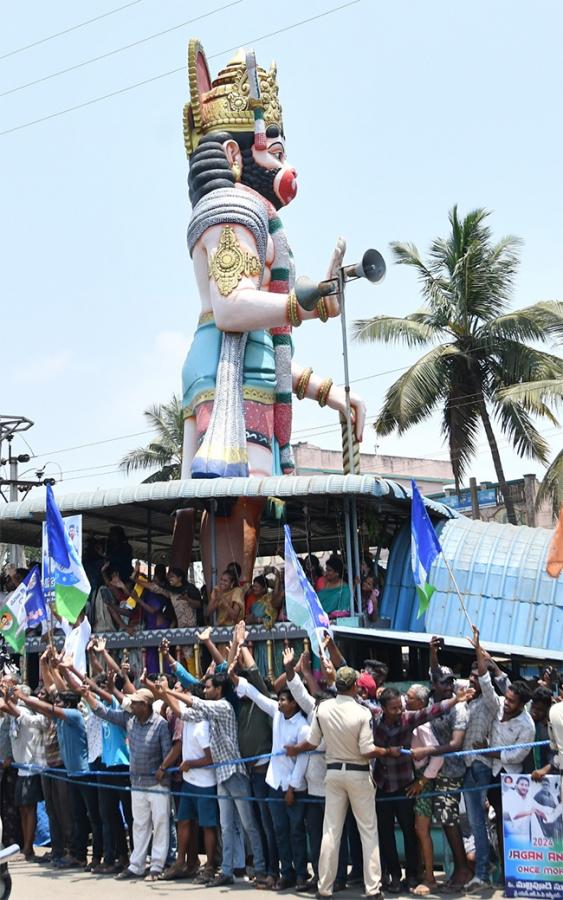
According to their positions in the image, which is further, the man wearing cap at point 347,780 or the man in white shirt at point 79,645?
the man in white shirt at point 79,645

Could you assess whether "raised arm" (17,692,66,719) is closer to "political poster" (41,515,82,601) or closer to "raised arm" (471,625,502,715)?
"political poster" (41,515,82,601)

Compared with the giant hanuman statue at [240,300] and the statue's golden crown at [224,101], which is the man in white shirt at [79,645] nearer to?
the giant hanuman statue at [240,300]

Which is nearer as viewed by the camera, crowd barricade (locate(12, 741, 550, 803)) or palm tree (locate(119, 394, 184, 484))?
crowd barricade (locate(12, 741, 550, 803))

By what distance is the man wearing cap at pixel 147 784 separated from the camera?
11.4 meters

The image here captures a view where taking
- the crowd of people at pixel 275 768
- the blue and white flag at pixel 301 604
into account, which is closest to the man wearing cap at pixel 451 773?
the crowd of people at pixel 275 768

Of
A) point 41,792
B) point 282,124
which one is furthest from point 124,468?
point 41,792

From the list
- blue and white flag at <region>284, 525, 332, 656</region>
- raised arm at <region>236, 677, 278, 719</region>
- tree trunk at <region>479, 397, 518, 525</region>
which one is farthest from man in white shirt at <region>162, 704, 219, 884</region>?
tree trunk at <region>479, 397, 518, 525</region>

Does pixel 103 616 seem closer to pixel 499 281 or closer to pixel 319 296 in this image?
pixel 319 296

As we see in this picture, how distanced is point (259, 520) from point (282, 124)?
206 inches

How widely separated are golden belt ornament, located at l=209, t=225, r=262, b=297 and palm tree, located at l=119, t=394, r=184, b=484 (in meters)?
22.2

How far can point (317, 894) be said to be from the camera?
33.2ft

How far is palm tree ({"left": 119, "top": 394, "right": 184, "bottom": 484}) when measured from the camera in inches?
1495

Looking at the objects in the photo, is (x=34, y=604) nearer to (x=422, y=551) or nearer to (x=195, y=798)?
(x=195, y=798)

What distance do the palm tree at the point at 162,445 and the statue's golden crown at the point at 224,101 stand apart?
71.1ft
